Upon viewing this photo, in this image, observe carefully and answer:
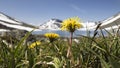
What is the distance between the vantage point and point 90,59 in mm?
1832

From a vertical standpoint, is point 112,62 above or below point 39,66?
above

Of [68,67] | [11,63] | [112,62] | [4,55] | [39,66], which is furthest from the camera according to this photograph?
[4,55]

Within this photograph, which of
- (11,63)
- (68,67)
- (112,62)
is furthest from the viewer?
(11,63)

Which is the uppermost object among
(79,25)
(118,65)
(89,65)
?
(79,25)

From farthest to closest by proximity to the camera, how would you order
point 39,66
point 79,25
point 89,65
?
1. point 79,25
2. point 89,65
3. point 39,66

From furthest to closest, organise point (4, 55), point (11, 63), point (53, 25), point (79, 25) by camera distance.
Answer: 1. point (53, 25)
2. point (79, 25)
3. point (4, 55)
4. point (11, 63)

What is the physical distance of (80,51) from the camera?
1881mm

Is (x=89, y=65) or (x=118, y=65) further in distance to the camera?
(x=89, y=65)

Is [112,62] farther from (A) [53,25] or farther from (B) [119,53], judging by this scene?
(A) [53,25]

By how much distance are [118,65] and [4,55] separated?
3.23 ft

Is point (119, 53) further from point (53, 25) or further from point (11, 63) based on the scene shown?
point (53, 25)

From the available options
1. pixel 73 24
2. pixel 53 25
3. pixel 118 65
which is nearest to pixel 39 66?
pixel 73 24

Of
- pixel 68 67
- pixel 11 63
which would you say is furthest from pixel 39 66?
pixel 68 67

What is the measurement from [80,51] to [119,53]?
275 mm
